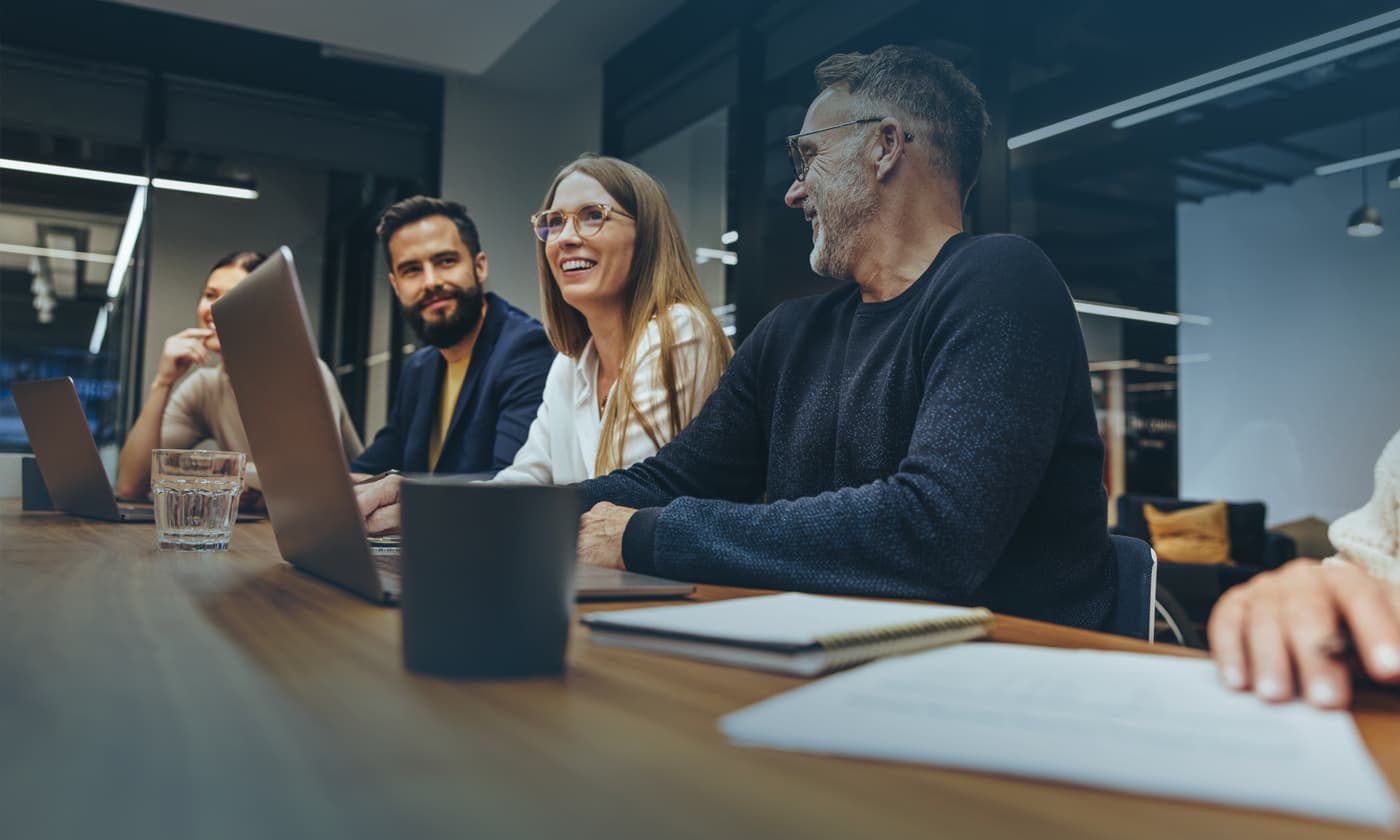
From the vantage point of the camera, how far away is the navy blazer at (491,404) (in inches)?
104

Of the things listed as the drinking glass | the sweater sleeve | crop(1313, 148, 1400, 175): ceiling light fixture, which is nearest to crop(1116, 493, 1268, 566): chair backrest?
crop(1313, 148, 1400, 175): ceiling light fixture

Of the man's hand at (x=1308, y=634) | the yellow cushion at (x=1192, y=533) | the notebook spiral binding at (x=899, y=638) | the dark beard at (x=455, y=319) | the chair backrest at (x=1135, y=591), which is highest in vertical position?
the dark beard at (x=455, y=319)

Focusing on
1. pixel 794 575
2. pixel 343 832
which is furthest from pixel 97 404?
pixel 343 832

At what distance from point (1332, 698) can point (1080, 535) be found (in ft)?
2.50

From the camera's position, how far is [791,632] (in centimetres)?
53

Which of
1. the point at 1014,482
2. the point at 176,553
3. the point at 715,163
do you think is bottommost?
the point at 176,553

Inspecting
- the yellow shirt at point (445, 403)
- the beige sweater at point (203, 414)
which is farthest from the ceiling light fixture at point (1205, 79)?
the beige sweater at point (203, 414)

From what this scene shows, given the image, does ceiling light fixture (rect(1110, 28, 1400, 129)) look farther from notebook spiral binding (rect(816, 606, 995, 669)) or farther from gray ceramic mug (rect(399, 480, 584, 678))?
gray ceramic mug (rect(399, 480, 584, 678))

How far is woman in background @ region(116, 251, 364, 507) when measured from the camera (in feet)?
9.24

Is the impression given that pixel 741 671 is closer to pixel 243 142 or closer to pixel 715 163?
pixel 715 163

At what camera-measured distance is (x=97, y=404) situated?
5.23 meters

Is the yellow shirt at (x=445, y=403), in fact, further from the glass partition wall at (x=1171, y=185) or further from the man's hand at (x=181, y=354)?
the glass partition wall at (x=1171, y=185)

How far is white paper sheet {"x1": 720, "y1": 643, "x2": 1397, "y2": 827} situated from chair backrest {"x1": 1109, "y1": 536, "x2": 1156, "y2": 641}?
0.70 meters

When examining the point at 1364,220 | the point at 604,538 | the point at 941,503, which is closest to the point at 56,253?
the point at 604,538
